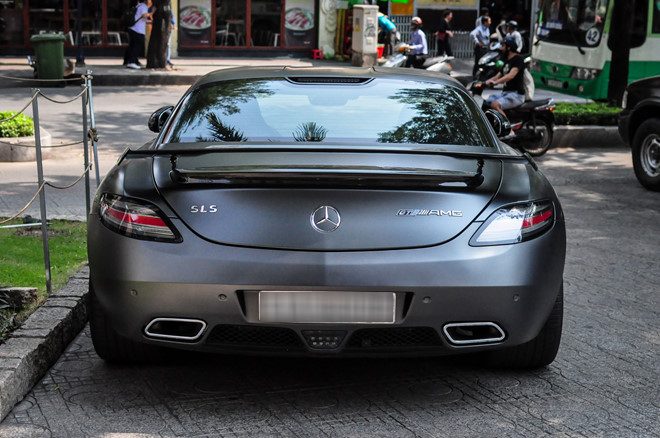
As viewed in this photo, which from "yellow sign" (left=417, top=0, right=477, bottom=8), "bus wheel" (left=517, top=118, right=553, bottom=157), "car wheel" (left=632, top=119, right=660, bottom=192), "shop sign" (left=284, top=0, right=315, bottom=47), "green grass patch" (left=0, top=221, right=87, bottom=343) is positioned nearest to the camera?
"green grass patch" (left=0, top=221, right=87, bottom=343)

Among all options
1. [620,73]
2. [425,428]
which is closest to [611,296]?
[425,428]

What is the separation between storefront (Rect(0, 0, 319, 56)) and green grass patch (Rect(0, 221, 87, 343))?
20025mm

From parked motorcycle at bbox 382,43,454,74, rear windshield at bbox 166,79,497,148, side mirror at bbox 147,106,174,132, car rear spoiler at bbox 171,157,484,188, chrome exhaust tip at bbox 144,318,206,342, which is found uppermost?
rear windshield at bbox 166,79,497,148

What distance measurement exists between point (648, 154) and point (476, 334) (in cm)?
718

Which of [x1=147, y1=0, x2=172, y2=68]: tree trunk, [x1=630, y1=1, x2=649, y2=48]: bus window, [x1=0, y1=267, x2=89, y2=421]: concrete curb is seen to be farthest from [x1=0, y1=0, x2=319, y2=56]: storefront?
[x1=0, y1=267, x2=89, y2=421]: concrete curb

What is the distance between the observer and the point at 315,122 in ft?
16.2

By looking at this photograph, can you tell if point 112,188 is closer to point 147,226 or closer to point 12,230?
point 147,226

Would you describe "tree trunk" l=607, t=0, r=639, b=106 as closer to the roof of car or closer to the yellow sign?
the roof of car

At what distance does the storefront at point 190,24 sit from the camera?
2675cm

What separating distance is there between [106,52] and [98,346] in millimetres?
23777

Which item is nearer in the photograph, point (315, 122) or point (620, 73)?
point (315, 122)

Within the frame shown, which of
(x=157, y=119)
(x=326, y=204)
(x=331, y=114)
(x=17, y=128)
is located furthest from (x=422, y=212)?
(x=17, y=128)

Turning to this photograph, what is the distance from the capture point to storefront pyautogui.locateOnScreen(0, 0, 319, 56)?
26.8 metres

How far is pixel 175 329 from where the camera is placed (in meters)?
4.16
